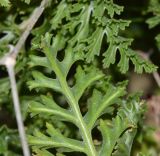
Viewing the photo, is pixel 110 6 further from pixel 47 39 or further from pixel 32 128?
pixel 32 128

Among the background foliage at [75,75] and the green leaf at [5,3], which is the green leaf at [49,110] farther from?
the green leaf at [5,3]

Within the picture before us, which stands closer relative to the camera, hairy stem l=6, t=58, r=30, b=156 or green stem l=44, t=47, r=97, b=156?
hairy stem l=6, t=58, r=30, b=156

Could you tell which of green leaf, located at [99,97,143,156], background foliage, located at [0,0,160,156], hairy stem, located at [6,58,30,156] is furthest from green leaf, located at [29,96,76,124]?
hairy stem, located at [6,58,30,156]

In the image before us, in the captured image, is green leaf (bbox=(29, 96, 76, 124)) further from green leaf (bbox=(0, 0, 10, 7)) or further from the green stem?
green leaf (bbox=(0, 0, 10, 7))

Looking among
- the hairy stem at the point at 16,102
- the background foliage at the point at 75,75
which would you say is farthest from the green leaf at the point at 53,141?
the hairy stem at the point at 16,102

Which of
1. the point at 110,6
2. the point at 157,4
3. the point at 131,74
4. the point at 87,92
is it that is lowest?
the point at 131,74

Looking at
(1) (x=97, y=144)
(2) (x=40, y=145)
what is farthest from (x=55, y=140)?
(1) (x=97, y=144)

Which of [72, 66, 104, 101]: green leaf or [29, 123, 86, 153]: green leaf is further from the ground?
[72, 66, 104, 101]: green leaf

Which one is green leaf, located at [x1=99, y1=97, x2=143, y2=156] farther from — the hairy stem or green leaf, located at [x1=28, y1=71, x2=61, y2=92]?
the hairy stem

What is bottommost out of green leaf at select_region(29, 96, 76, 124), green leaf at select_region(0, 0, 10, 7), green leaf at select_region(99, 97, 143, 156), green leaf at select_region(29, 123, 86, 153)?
green leaf at select_region(99, 97, 143, 156)
